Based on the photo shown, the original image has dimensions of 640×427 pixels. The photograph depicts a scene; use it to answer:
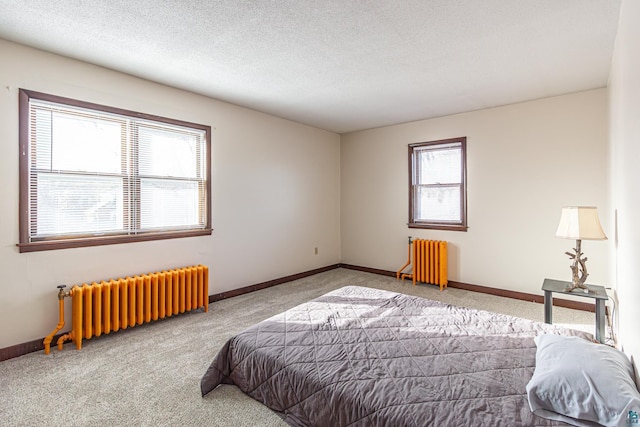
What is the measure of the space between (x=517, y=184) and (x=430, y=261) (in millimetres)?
1562

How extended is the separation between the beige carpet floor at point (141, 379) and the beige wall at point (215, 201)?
53cm

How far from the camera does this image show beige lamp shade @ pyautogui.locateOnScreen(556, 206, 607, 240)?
2566 millimetres

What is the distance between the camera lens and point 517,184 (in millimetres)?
4145

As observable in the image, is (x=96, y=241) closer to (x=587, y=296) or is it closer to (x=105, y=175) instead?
(x=105, y=175)

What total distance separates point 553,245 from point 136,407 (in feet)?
15.0

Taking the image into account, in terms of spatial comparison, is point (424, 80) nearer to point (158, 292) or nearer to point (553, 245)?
point (553, 245)

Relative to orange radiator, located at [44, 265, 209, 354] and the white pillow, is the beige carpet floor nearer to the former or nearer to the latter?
orange radiator, located at [44, 265, 209, 354]

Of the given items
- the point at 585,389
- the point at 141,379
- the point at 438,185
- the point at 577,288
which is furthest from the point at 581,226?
the point at 141,379

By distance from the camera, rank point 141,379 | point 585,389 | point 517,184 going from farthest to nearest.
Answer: point 517,184
point 141,379
point 585,389

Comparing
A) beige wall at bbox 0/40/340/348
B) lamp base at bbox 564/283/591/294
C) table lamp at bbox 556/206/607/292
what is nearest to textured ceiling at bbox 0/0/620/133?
beige wall at bbox 0/40/340/348

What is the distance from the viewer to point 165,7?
6.89 ft

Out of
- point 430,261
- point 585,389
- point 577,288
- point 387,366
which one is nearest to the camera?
point 585,389

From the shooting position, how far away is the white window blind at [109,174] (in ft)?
9.04

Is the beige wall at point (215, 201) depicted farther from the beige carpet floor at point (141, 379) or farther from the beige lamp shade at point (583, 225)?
the beige lamp shade at point (583, 225)
